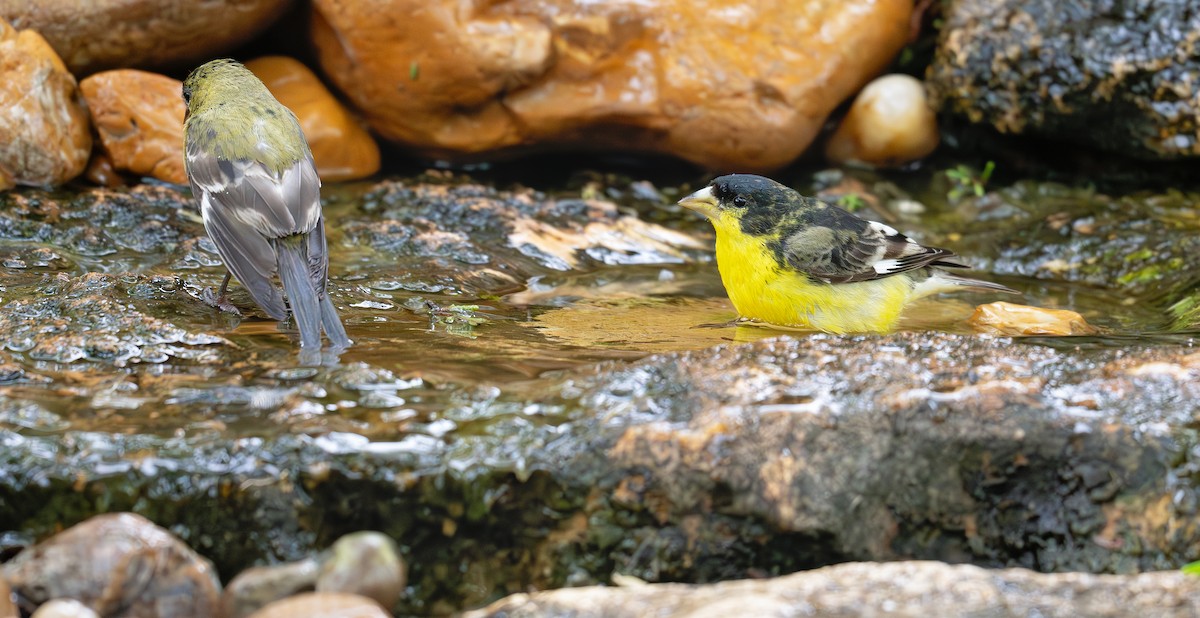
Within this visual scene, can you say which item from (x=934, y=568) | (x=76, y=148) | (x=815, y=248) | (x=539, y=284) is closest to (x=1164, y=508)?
(x=934, y=568)

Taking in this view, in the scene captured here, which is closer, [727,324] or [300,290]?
[300,290]

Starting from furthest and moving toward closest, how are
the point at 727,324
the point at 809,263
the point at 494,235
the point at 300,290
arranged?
1. the point at 494,235
2. the point at 727,324
3. the point at 809,263
4. the point at 300,290

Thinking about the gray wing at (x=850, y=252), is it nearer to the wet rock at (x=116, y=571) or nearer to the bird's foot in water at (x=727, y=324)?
the bird's foot in water at (x=727, y=324)

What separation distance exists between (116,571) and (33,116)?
13.8 ft

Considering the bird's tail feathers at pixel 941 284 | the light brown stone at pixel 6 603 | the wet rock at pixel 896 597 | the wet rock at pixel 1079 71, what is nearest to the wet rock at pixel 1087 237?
the wet rock at pixel 1079 71

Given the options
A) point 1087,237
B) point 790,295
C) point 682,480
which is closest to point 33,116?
point 790,295

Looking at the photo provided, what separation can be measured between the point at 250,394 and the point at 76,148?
3.75 m

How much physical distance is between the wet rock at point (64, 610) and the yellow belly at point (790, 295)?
315 centimetres

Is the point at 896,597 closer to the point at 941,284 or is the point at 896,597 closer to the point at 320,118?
the point at 941,284

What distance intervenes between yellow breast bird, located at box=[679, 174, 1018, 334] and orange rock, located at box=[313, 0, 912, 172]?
2.02 metres

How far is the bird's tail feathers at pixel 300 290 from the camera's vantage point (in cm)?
407

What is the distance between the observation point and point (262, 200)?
4758 millimetres

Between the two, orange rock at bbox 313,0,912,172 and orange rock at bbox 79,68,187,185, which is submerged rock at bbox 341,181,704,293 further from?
orange rock at bbox 79,68,187,185

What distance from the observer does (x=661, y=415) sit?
337cm
